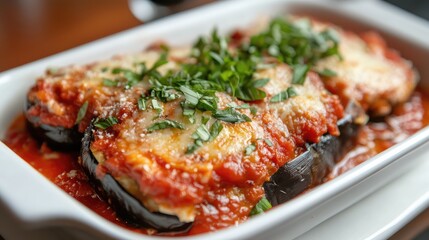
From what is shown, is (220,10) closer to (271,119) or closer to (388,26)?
(388,26)

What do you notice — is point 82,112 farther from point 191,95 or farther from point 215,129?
point 215,129

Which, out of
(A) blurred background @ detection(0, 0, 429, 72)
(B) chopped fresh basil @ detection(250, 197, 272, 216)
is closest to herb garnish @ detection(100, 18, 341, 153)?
(B) chopped fresh basil @ detection(250, 197, 272, 216)

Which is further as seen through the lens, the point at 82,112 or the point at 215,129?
the point at 82,112

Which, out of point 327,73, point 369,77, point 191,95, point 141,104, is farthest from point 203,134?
point 369,77

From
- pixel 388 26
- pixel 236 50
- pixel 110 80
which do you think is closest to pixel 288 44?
pixel 236 50

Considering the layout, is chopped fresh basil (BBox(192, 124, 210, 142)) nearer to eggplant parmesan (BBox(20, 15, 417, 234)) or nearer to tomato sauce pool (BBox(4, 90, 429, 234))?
eggplant parmesan (BBox(20, 15, 417, 234))

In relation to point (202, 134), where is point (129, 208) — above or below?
below

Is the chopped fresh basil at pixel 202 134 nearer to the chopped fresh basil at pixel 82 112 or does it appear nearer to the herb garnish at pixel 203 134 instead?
the herb garnish at pixel 203 134
